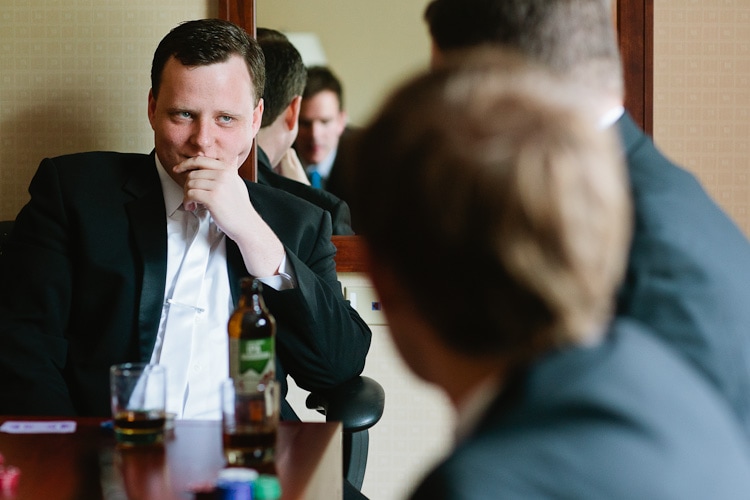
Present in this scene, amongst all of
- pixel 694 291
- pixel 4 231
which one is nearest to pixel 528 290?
pixel 694 291

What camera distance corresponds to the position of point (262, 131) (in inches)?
100

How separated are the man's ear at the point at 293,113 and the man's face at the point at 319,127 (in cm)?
1

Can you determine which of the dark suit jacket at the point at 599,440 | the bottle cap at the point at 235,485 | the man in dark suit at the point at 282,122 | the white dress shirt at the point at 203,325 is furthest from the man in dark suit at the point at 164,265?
the dark suit jacket at the point at 599,440

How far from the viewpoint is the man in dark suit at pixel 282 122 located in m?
2.53

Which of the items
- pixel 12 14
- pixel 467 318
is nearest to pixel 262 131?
pixel 12 14

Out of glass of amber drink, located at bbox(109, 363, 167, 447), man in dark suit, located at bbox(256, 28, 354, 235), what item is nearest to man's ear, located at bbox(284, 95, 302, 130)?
man in dark suit, located at bbox(256, 28, 354, 235)

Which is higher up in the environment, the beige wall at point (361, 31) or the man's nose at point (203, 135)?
the beige wall at point (361, 31)

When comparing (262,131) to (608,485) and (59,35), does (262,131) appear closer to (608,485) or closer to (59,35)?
(59,35)

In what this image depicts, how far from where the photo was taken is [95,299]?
1.97m

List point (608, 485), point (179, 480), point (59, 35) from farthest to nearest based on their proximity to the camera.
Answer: point (59, 35), point (179, 480), point (608, 485)

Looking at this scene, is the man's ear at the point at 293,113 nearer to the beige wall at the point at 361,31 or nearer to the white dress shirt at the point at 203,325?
the beige wall at the point at 361,31

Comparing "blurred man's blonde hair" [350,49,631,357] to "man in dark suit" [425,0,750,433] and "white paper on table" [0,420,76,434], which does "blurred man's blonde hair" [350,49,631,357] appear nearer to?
"man in dark suit" [425,0,750,433]

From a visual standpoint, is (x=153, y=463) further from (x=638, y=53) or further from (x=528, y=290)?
(x=638, y=53)

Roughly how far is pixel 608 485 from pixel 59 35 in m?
2.30
